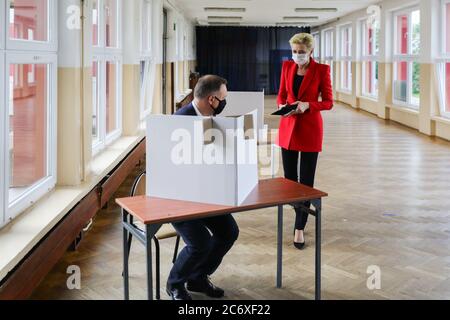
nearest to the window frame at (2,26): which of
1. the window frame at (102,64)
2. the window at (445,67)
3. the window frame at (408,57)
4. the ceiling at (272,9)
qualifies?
the window frame at (102,64)

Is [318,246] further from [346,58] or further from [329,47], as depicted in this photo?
[329,47]

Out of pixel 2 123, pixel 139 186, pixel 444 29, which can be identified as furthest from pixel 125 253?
pixel 444 29

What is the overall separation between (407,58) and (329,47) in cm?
978

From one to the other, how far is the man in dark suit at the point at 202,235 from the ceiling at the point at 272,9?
37.4ft

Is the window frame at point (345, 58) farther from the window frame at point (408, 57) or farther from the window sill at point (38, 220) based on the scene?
the window sill at point (38, 220)

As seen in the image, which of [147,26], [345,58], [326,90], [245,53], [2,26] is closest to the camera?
[2,26]

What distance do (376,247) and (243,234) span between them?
112 cm

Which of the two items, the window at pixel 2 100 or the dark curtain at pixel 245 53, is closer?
the window at pixel 2 100

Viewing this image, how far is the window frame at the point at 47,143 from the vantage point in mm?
3119

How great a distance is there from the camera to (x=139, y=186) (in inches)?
133

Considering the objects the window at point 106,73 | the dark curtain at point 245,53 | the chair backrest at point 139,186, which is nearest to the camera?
the chair backrest at point 139,186

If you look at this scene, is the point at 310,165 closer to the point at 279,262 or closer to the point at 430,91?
the point at 279,262

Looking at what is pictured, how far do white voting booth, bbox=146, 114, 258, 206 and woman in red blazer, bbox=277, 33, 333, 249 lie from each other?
1321 mm

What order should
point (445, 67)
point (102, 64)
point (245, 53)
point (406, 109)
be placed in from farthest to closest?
point (245, 53)
point (406, 109)
point (445, 67)
point (102, 64)
